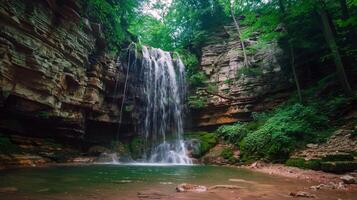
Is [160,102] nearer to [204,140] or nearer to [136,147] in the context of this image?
[136,147]

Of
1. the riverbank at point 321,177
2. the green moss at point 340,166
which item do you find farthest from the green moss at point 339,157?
the riverbank at point 321,177

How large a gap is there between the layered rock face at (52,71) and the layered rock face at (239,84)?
22.8ft

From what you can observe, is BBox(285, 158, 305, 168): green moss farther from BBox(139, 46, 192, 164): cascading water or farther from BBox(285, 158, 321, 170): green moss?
BBox(139, 46, 192, 164): cascading water

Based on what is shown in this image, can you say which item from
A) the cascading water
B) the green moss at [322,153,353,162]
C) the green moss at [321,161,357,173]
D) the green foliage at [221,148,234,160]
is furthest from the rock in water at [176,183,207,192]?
the cascading water

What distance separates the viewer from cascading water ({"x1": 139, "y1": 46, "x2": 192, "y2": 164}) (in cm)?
1798

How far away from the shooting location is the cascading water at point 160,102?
59.0ft

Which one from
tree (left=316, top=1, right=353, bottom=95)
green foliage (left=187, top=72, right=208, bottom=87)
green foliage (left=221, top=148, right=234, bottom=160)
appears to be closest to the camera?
tree (left=316, top=1, right=353, bottom=95)

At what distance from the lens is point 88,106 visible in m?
14.8

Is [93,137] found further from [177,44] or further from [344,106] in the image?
[344,106]

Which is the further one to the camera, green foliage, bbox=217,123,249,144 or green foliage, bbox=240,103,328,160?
green foliage, bbox=217,123,249,144

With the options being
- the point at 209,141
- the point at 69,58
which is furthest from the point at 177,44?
the point at 69,58

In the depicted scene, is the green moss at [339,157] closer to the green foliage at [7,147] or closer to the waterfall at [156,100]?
the waterfall at [156,100]

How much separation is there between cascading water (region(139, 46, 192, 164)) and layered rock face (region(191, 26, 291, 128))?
1535 millimetres

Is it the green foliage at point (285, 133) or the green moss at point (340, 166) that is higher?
the green foliage at point (285, 133)
